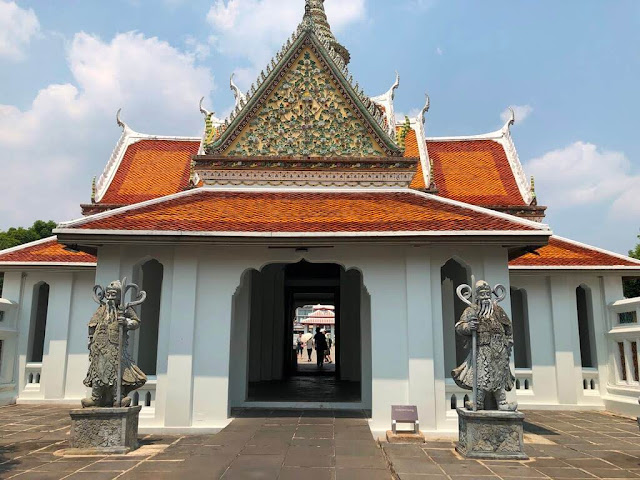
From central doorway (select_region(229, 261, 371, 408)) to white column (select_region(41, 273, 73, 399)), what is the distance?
414 cm

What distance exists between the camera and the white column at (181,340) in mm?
Answer: 8062

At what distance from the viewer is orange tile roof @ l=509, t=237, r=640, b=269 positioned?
11141 millimetres

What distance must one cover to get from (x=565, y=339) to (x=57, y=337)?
11224 mm

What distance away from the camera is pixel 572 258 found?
448 inches

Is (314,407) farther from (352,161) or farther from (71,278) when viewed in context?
(71,278)

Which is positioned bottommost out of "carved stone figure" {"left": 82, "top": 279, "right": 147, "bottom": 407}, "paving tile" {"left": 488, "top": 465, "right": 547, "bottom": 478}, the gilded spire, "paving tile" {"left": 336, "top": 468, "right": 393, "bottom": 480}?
"paving tile" {"left": 488, "top": 465, "right": 547, "bottom": 478}

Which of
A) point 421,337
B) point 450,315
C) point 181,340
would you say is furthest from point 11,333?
point 450,315

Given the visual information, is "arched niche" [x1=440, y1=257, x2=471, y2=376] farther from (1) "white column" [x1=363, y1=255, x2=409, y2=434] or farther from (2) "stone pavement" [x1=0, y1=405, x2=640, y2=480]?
(2) "stone pavement" [x1=0, y1=405, x2=640, y2=480]

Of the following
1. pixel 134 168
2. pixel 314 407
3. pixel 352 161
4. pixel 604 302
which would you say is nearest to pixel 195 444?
pixel 314 407

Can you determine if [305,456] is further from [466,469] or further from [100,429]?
[100,429]

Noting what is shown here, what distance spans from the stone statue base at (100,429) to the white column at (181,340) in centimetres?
154

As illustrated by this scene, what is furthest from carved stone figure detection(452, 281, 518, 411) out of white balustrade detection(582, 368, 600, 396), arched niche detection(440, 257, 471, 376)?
white balustrade detection(582, 368, 600, 396)

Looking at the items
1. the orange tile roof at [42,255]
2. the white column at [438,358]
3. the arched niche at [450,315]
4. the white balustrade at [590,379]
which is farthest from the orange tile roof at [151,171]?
the white balustrade at [590,379]

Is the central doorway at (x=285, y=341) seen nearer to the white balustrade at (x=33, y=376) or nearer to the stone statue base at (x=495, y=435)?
the stone statue base at (x=495, y=435)
